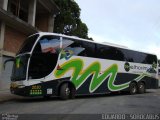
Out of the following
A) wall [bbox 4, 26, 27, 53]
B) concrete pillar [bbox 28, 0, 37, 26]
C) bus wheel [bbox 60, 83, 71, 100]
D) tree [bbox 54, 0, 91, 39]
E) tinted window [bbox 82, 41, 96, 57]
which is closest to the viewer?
bus wheel [bbox 60, 83, 71, 100]

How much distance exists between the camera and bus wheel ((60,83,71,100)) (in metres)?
17.9

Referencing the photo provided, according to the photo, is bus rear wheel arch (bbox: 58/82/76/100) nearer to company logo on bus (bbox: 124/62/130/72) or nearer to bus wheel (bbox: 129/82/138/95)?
company logo on bus (bbox: 124/62/130/72)

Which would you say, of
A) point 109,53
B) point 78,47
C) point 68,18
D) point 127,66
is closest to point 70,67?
point 78,47

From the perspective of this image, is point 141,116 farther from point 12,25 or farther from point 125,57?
point 12,25

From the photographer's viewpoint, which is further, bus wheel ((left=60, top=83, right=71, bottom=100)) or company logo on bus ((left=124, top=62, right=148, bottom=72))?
company logo on bus ((left=124, top=62, right=148, bottom=72))

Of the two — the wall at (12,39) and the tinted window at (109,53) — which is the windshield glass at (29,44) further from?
the wall at (12,39)

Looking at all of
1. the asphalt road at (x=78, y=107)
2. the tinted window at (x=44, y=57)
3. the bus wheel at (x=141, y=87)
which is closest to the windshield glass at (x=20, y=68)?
the tinted window at (x=44, y=57)

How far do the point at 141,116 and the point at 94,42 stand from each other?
944 centimetres

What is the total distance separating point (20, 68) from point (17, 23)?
320 inches

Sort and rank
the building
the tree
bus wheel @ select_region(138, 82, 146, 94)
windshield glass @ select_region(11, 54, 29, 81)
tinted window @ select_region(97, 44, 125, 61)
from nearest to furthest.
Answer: windshield glass @ select_region(11, 54, 29, 81), tinted window @ select_region(97, 44, 125, 61), the building, bus wheel @ select_region(138, 82, 146, 94), the tree

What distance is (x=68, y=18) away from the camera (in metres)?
37.0

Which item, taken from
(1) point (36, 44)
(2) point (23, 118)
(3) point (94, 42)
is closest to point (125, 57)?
(3) point (94, 42)

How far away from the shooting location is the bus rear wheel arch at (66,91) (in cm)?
1794

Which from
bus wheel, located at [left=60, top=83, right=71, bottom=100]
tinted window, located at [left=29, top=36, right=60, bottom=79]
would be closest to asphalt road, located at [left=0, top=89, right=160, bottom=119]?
bus wheel, located at [left=60, top=83, right=71, bottom=100]
